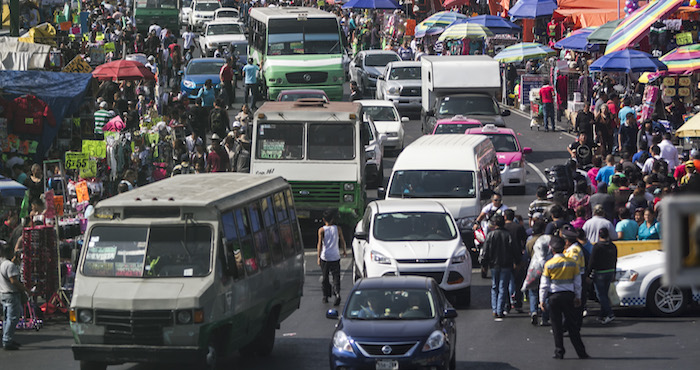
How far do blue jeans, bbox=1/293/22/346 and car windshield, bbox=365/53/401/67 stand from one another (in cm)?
3047

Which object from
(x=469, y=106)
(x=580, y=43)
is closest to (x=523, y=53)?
(x=580, y=43)

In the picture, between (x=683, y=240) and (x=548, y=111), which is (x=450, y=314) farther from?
(x=548, y=111)

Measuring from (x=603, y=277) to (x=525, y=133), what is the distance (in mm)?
21607

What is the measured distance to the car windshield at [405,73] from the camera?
39562 millimetres

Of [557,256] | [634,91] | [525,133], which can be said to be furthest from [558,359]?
[525,133]

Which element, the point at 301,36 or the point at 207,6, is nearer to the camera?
the point at 301,36

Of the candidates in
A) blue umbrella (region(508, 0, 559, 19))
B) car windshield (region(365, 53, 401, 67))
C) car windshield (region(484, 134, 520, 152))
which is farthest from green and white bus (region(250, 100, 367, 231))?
car windshield (region(365, 53, 401, 67))

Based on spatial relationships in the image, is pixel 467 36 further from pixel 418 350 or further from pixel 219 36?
pixel 418 350

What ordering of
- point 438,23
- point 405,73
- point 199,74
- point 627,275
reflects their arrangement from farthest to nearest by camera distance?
point 438,23
point 405,73
point 199,74
point 627,275

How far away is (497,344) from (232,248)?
4144mm

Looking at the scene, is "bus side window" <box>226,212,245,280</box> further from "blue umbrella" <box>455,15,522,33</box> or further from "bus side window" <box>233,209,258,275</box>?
"blue umbrella" <box>455,15,522,33</box>

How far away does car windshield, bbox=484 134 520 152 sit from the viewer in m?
27.9

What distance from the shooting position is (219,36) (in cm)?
5075

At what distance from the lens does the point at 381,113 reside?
109 ft
